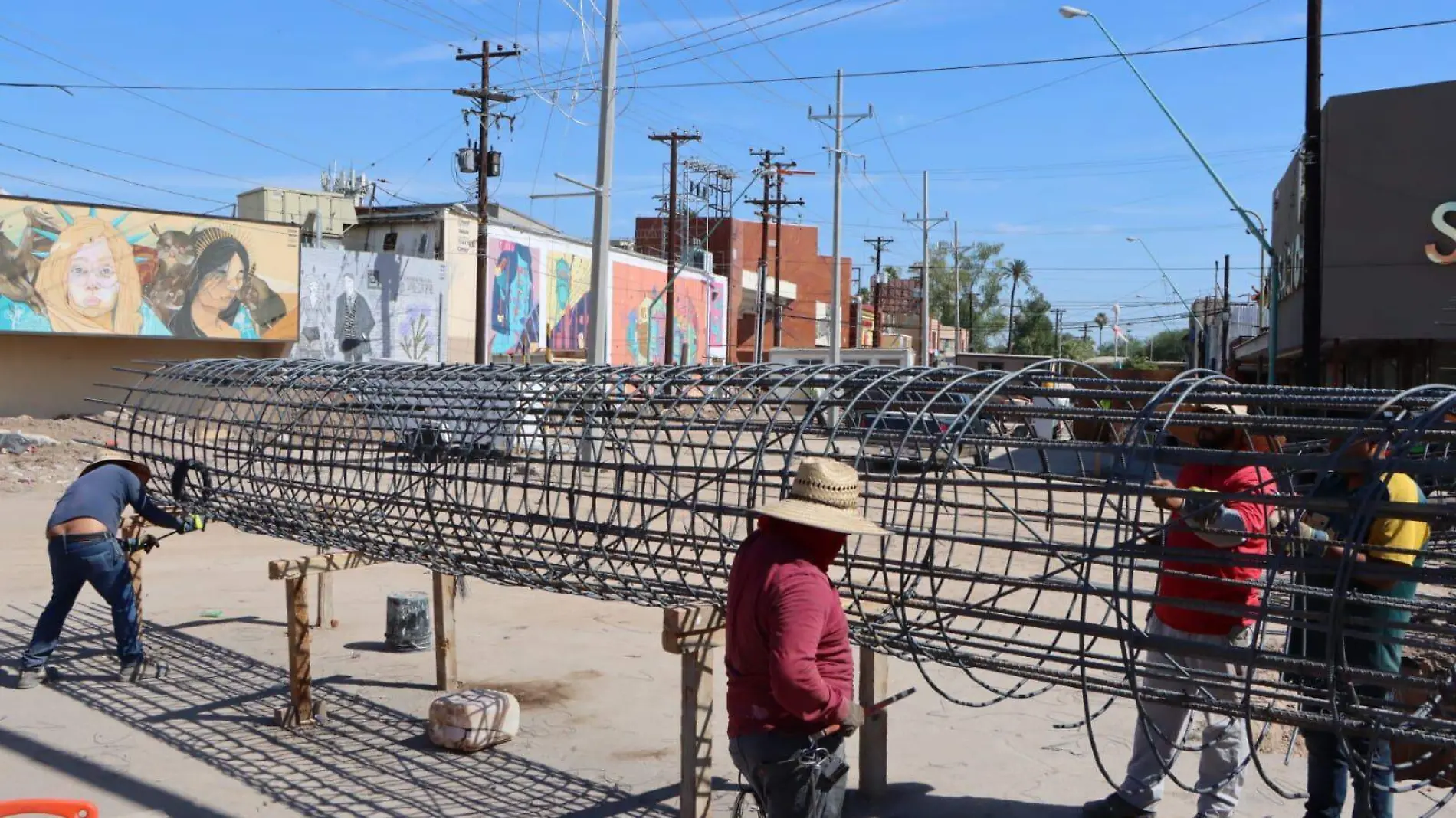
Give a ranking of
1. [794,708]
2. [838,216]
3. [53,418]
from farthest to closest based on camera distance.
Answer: [838,216]
[53,418]
[794,708]

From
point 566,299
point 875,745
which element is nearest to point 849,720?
point 875,745

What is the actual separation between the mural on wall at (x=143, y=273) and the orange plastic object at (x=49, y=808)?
25292 mm

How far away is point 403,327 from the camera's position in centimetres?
3484

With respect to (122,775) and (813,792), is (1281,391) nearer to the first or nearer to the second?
(813,792)

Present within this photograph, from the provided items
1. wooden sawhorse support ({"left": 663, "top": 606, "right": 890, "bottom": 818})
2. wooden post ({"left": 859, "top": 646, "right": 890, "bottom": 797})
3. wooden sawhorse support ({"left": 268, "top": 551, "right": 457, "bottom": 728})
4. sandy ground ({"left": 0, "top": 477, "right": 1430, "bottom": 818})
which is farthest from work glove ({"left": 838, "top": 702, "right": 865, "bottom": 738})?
wooden sawhorse support ({"left": 268, "top": 551, "right": 457, "bottom": 728})

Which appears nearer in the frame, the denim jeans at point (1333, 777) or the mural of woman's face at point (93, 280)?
the denim jeans at point (1333, 777)

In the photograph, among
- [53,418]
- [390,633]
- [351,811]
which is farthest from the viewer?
[53,418]

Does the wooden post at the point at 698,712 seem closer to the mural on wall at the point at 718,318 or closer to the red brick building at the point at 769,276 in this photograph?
the mural on wall at the point at 718,318

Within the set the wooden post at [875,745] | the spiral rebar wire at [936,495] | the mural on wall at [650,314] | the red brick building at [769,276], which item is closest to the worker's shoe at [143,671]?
the spiral rebar wire at [936,495]

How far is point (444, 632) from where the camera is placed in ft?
25.8

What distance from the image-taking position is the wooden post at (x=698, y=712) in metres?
5.26

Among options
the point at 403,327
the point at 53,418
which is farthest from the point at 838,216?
the point at 53,418

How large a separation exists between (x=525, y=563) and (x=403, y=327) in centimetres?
2998

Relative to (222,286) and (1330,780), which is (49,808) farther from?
(222,286)
